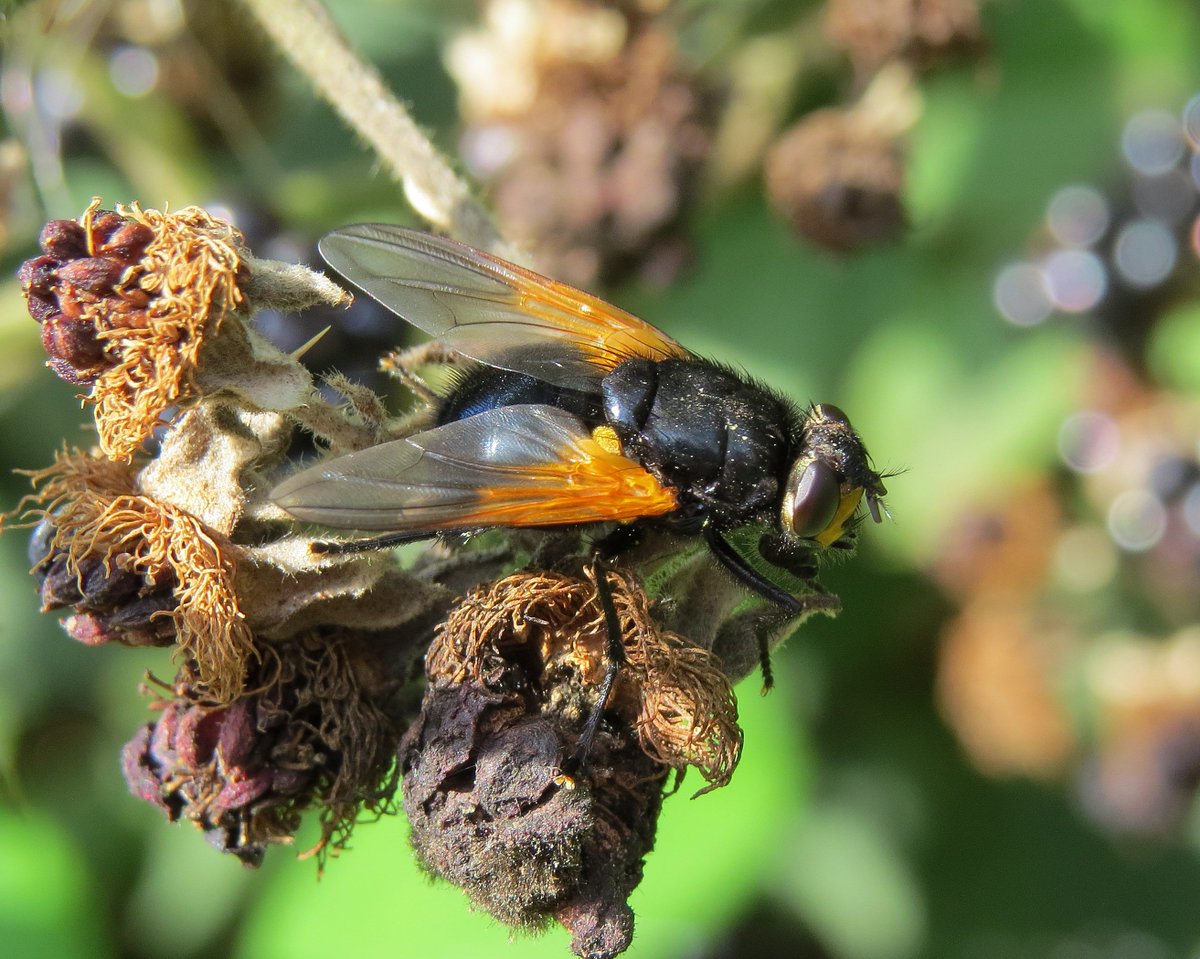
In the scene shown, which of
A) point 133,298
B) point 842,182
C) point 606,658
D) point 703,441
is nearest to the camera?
point 133,298

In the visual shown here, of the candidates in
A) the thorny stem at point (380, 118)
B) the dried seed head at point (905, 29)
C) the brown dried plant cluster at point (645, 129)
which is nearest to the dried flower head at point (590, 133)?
the brown dried plant cluster at point (645, 129)

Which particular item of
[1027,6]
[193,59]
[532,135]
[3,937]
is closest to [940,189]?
[1027,6]

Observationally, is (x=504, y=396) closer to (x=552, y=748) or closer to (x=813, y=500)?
(x=813, y=500)

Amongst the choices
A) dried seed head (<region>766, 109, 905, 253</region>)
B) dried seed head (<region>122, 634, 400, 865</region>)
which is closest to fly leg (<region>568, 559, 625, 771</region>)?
dried seed head (<region>122, 634, 400, 865</region>)

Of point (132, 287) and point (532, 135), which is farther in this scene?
point (532, 135)

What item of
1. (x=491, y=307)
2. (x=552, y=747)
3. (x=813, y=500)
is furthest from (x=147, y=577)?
(x=813, y=500)

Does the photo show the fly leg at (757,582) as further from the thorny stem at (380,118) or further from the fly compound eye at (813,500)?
the thorny stem at (380,118)

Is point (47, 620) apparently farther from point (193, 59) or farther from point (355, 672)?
point (355, 672)
